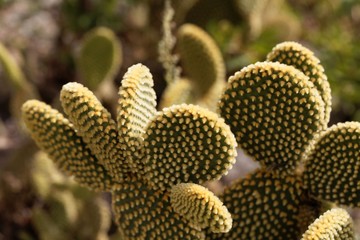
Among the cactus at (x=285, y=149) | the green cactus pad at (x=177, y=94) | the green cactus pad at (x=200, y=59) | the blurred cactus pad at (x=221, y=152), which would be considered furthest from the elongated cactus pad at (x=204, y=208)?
the green cactus pad at (x=200, y=59)

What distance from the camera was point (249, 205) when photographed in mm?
1342

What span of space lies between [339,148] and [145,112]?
0.38m

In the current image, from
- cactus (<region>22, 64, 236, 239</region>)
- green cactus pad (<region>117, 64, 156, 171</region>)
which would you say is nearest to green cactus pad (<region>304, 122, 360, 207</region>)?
cactus (<region>22, 64, 236, 239</region>)

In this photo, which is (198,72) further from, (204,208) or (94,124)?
(204,208)

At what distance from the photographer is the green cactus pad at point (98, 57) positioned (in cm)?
236

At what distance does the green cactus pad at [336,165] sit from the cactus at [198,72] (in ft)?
2.15

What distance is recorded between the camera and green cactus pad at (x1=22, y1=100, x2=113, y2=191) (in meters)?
1.32

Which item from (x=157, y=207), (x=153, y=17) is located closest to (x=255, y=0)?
(x=153, y=17)

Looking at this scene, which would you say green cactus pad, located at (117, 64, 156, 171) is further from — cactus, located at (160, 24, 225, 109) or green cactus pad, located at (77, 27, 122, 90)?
green cactus pad, located at (77, 27, 122, 90)

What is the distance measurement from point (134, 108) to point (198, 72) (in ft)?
2.90

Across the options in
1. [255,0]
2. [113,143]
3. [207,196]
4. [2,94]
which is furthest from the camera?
[2,94]

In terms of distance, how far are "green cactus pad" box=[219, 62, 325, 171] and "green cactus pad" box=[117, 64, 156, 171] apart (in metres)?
0.16

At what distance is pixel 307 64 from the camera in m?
1.32

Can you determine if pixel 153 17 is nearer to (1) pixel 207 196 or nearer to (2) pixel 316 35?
(2) pixel 316 35
